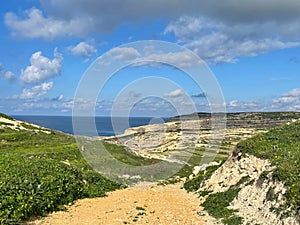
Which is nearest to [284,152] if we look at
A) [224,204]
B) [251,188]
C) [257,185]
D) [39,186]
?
[257,185]

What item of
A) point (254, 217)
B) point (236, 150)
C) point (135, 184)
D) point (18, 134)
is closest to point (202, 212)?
point (254, 217)

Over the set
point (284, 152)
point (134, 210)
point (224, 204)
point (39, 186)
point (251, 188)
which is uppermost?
point (284, 152)

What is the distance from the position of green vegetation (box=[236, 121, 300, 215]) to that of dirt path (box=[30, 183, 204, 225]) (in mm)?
5588

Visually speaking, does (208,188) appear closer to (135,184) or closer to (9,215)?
(135,184)

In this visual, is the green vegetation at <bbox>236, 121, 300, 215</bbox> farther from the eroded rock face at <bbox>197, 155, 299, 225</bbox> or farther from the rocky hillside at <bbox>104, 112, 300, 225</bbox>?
the eroded rock face at <bbox>197, 155, 299, 225</bbox>

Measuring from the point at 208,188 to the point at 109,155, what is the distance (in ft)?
65.2

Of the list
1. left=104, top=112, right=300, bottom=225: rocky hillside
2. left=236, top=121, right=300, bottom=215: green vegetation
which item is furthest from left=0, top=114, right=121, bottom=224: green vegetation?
left=236, top=121, right=300, bottom=215: green vegetation

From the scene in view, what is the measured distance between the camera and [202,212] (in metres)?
23.9

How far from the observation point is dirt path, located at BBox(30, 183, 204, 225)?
69.8ft

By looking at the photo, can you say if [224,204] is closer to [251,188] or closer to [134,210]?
[251,188]

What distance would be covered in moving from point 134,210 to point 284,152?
444 inches

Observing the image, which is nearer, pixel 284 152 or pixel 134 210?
pixel 134 210

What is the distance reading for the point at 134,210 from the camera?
78.2 feet

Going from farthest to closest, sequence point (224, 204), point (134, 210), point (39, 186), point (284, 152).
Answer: point (284, 152) → point (224, 204) → point (134, 210) → point (39, 186)
